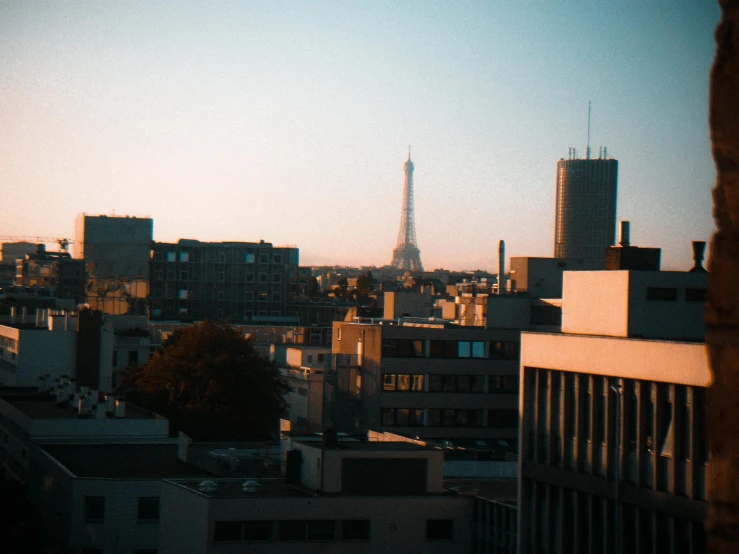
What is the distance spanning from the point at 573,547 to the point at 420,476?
7267mm

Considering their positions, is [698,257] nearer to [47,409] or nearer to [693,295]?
[693,295]

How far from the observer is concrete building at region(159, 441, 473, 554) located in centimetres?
2602

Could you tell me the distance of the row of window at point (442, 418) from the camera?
53406 mm

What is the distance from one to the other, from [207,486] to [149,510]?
688cm

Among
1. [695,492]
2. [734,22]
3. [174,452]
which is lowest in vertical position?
[174,452]

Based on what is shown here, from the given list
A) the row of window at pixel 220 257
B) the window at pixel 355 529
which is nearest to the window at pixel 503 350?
the window at pixel 355 529

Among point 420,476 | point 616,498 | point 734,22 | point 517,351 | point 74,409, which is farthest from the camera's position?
point 517,351

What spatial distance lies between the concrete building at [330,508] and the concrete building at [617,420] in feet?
13.0

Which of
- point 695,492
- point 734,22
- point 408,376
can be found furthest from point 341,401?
point 734,22

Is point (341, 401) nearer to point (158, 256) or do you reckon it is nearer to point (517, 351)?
point (517, 351)

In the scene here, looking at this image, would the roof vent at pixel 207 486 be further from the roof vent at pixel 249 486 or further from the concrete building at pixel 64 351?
the concrete building at pixel 64 351

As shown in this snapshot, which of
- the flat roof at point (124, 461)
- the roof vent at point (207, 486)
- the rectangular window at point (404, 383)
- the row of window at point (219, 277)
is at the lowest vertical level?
the flat roof at point (124, 461)

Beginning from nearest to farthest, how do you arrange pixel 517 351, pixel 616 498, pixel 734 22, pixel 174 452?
1. pixel 734 22
2. pixel 616 498
3. pixel 174 452
4. pixel 517 351

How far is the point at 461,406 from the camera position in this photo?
53.9 meters
